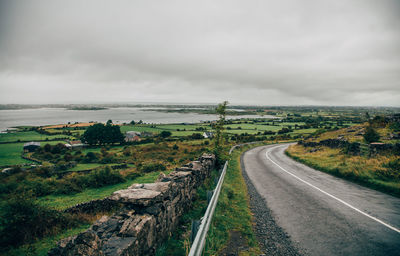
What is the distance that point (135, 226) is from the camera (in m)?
4.58

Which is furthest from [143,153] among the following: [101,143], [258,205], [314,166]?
[258,205]

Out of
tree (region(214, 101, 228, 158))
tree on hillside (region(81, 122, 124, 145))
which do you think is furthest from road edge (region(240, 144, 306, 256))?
tree on hillside (region(81, 122, 124, 145))

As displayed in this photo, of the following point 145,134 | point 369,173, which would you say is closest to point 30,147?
point 145,134

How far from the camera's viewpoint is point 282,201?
9.49m

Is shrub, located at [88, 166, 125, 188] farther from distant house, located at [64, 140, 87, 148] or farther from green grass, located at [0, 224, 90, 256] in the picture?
distant house, located at [64, 140, 87, 148]

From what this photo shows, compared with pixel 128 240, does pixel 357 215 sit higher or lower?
lower

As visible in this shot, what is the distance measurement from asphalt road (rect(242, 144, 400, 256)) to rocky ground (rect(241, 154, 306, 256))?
0.21 m

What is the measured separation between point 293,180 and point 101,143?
75.0 meters

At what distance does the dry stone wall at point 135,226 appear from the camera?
409 cm

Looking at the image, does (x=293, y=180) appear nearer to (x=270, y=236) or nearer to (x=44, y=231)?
(x=270, y=236)

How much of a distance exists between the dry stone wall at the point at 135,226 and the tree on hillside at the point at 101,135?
7221cm

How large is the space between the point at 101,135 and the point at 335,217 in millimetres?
76349

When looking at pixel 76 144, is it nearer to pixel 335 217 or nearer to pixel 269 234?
pixel 269 234

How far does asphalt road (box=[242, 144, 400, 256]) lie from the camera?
18.0 ft
